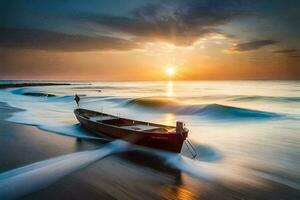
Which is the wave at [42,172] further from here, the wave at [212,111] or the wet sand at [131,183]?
the wave at [212,111]

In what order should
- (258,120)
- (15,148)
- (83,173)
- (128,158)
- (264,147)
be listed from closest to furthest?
(83,173) → (128,158) → (15,148) → (264,147) → (258,120)

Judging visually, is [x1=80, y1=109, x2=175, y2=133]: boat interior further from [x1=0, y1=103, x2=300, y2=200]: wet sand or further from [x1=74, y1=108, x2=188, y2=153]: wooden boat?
[x1=0, y1=103, x2=300, y2=200]: wet sand

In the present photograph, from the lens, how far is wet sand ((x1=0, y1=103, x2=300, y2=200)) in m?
7.62

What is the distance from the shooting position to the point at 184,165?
10.6 m

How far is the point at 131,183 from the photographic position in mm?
8461

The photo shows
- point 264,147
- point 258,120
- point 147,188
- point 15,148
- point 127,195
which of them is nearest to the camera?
point 127,195

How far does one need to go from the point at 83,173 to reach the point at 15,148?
5.33 m

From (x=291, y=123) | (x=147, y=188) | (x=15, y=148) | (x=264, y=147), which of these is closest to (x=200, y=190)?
(x=147, y=188)

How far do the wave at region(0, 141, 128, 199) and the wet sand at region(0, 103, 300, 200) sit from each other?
0.39 m

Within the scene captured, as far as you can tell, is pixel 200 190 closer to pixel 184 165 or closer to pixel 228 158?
pixel 184 165

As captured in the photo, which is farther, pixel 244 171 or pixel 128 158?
pixel 128 158

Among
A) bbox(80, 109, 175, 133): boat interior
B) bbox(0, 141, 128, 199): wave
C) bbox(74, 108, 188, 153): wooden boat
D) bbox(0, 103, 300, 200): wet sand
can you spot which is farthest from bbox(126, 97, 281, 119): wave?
bbox(0, 103, 300, 200): wet sand

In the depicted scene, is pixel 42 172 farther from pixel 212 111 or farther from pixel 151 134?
pixel 212 111

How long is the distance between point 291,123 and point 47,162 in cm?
1958
